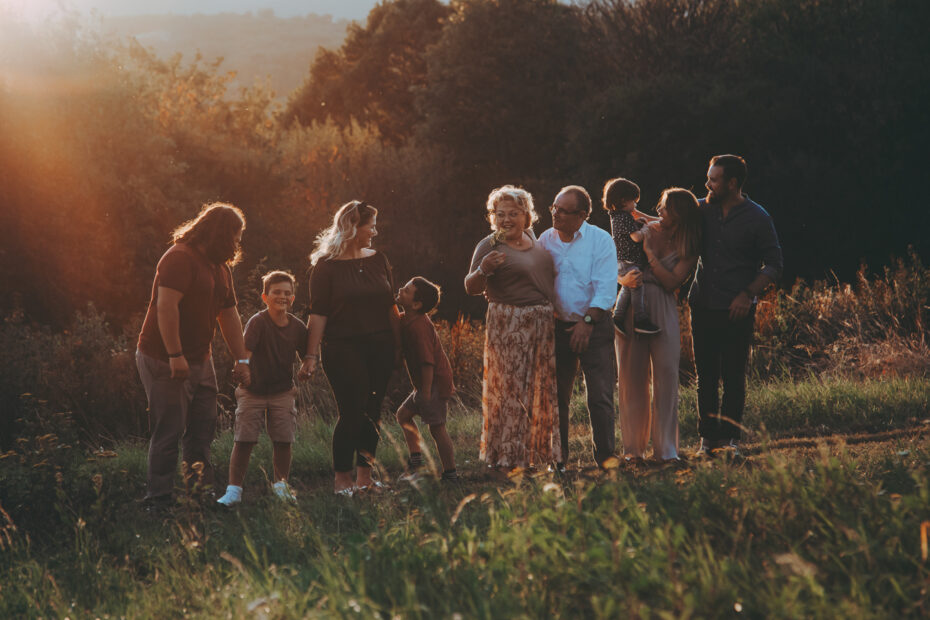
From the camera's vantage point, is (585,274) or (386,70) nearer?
(585,274)

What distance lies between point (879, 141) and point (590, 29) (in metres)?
10.6

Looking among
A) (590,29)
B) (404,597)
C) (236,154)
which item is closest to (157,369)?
(404,597)

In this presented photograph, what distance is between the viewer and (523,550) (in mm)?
3242

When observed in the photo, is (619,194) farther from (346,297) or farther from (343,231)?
(346,297)

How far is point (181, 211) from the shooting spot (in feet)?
71.6

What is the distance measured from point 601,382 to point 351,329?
177 centimetres

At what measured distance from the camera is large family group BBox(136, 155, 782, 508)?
5867 millimetres

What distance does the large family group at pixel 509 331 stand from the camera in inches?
231

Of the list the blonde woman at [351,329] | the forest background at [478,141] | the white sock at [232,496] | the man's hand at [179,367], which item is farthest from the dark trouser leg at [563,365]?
the forest background at [478,141]

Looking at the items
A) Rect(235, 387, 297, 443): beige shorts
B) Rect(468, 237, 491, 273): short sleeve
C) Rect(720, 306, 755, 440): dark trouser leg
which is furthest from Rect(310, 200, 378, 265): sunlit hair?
Rect(720, 306, 755, 440): dark trouser leg

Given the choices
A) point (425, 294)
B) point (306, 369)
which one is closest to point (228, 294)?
point (306, 369)

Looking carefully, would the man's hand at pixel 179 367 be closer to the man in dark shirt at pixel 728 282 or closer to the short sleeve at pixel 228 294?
the short sleeve at pixel 228 294

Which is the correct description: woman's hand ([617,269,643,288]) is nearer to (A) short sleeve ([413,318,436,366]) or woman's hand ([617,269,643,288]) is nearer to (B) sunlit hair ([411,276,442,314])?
(B) sunlit hair ([411,276,442,314])

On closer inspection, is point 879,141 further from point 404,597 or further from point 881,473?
point 404,597
